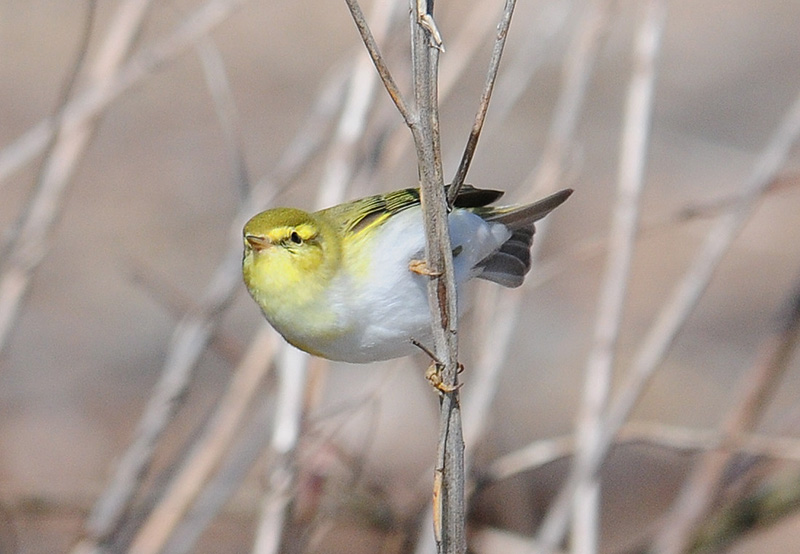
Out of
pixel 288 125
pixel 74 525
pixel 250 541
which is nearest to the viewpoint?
pixel 74 525

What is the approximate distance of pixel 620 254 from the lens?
103 inches

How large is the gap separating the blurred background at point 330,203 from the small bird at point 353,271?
61cm

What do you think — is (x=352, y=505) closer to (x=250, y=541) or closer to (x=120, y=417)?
(x=250, y=541)

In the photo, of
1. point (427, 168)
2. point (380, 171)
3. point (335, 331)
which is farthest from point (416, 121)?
point (380, 171)

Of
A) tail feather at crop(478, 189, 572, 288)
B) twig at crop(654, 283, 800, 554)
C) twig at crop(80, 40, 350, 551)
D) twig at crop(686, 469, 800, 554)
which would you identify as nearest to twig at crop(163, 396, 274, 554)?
twig at crop(80, 40, 350, 551)

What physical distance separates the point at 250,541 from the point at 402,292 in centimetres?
302

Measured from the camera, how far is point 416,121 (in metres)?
1.38

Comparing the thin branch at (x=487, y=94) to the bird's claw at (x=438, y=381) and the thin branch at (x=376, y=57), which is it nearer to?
the thin branch at (x=376, y=57)

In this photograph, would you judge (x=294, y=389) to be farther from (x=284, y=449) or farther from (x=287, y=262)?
(x=287, y=262)

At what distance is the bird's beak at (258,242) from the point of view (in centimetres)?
193

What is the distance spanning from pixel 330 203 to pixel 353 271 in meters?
0.69

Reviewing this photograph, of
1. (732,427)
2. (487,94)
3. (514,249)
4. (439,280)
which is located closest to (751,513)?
(732,427)

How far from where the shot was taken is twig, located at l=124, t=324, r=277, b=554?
8.78 feet

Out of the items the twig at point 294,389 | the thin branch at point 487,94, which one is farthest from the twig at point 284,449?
the thin branch at point 487,94
